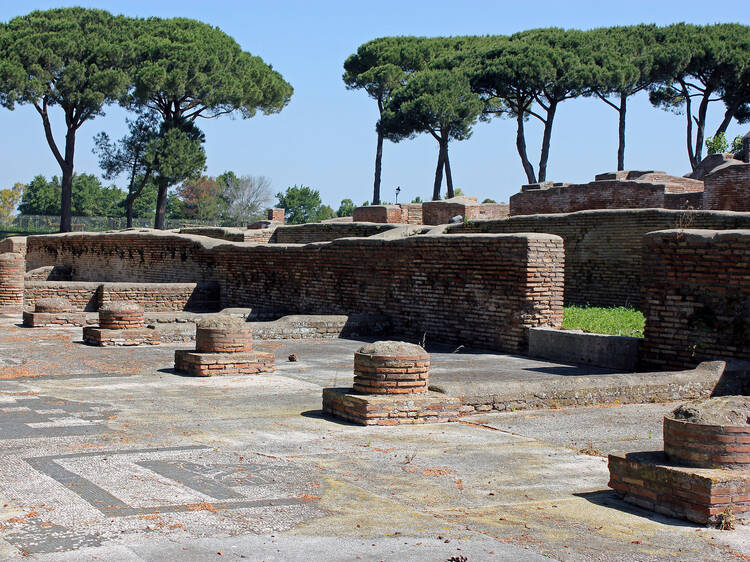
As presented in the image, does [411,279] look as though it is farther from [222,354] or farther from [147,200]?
[147,200]

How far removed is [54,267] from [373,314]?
1413 cm

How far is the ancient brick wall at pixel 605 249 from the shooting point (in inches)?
546

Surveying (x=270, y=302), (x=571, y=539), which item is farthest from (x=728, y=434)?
(x=270, y=302)

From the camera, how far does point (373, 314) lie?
568 inches

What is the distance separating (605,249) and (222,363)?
6994 millimetres

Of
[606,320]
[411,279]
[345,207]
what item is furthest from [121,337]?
[345,207]

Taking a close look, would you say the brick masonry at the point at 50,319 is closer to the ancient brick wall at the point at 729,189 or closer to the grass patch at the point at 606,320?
the grass patch at the point at 606,320

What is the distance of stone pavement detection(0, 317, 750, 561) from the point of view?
418 cm

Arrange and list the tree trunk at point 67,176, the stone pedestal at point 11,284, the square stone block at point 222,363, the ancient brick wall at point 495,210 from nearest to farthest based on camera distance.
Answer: the square stone block at point 222,363, the stone pedestal at point 11,284, the ancient brick wall at point 495,210, the tree trunk at point 67,176

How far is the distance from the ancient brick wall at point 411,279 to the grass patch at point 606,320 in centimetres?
44

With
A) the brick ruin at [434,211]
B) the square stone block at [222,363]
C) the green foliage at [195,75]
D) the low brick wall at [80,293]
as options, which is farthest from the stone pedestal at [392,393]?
the green foliage at [195,75]

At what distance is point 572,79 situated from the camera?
36.8 meters

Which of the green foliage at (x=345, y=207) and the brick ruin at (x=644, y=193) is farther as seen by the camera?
the green foliage at (x=345, y=207)

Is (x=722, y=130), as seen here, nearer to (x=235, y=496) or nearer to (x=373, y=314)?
(x=373, y=314)
